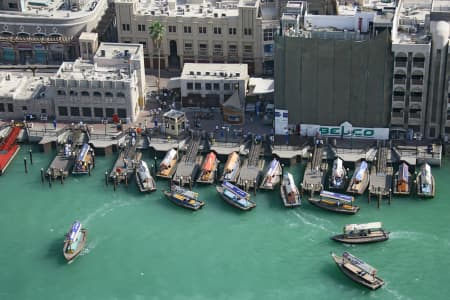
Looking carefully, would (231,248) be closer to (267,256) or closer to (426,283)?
(267,256)

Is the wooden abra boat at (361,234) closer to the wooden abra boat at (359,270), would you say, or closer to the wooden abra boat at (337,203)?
the wooden abra boat at (359,270)

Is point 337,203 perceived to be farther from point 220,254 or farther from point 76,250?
point 76,250

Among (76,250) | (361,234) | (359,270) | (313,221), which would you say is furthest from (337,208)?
(76,250)

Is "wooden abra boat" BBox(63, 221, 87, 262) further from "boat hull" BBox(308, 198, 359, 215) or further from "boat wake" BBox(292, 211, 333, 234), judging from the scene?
"boat hull" BBox(308, 198, 359, 215)

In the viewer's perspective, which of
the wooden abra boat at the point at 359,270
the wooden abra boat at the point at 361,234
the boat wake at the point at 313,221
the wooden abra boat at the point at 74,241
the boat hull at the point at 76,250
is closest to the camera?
the wooden abra boat at the point at 359,270

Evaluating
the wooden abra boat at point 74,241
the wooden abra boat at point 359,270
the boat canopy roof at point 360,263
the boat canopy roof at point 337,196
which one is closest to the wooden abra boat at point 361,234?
the boat canopy roof at point 360,263
